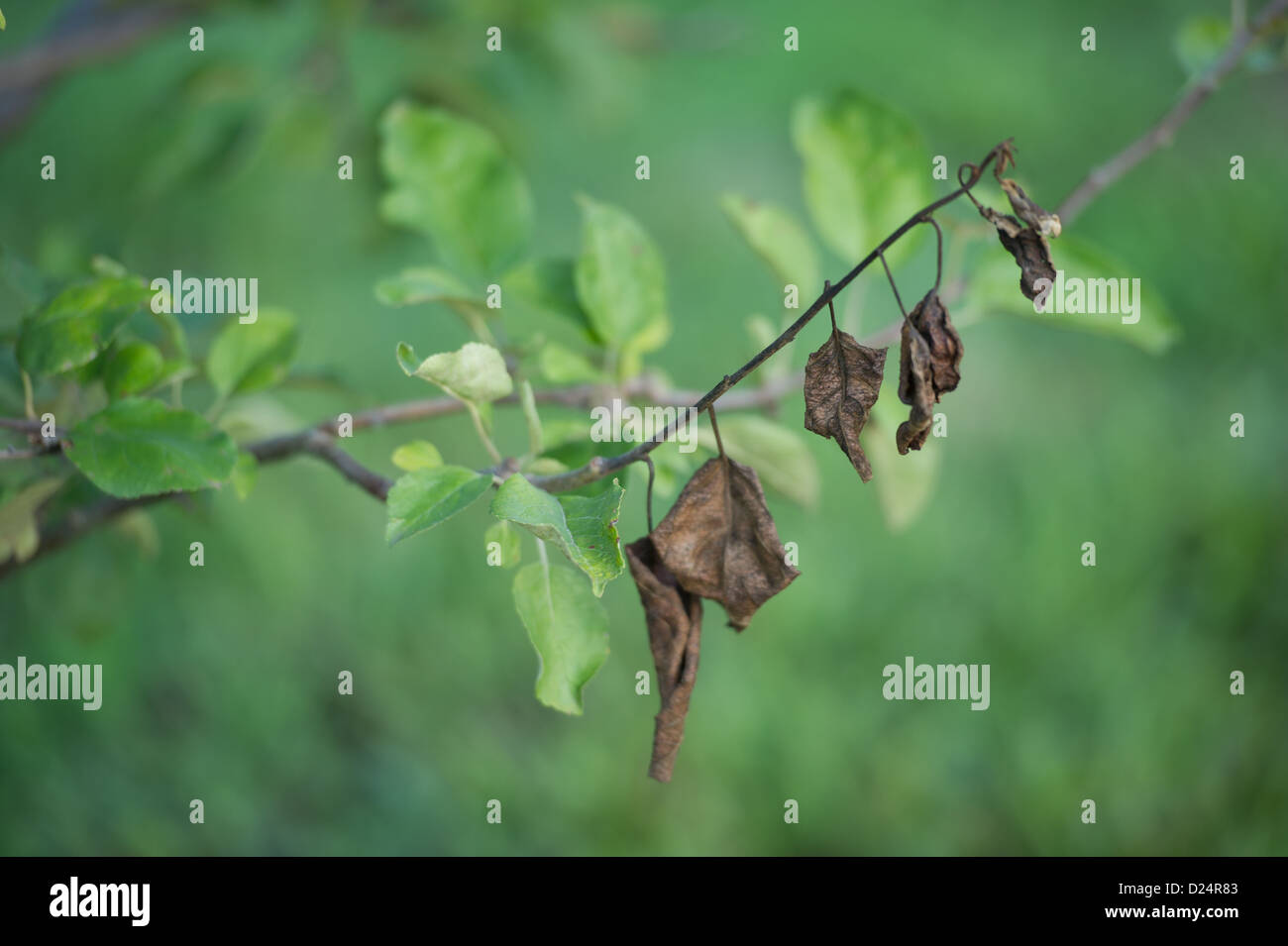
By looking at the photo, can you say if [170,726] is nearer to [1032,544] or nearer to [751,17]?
[1032,544]

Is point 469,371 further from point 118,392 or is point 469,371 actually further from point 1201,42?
point 1201,42

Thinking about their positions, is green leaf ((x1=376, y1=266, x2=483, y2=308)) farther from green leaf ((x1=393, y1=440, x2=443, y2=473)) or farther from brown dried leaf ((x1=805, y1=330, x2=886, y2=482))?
brown dried leaf ((x1=805, y1=330, x2=886, y2=482))

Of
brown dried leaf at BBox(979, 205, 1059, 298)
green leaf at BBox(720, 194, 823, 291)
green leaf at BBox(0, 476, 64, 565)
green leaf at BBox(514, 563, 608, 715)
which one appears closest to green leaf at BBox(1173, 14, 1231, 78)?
green leaf at BBox(720, 194, 823, 291)

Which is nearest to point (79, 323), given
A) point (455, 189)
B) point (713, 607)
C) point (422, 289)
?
point (422, 289)

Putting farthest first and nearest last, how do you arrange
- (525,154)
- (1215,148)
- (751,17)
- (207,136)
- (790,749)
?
(751,17)
(1215,148)
(790,749)
(525,154)
(207,136)

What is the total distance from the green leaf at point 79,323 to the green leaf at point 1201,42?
84 centimetres

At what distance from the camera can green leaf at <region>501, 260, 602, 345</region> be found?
2.72 feet

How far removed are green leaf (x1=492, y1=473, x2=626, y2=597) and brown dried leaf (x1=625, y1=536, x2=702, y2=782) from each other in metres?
0.04

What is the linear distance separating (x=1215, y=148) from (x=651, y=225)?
1.45m

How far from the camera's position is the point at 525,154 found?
1.40 m

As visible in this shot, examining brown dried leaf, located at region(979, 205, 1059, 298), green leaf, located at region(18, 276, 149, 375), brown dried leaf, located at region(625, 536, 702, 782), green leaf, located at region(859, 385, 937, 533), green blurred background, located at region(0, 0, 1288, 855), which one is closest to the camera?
brown dried leaf, located at region(979, 205, 1059, 298)

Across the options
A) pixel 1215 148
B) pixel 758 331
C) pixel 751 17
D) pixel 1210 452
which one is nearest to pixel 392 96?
pixel 758 331

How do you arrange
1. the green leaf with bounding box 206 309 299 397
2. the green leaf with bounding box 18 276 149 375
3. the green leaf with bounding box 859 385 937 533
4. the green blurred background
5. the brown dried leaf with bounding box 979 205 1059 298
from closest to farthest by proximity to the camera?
the brown dried leaf with bounding box 979 205 1059 298 → the green leaf with bounding box 18 276 149 375 → the green leaf with bounding box 206 309 299 397 → the green leaf with bounding box 859 385 937 533 → the green blurred background

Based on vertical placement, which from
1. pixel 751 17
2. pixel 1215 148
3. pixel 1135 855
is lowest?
pixel 1135 855
